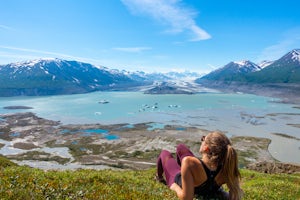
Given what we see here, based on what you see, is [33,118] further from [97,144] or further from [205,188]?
[205,188]

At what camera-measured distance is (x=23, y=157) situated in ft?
245

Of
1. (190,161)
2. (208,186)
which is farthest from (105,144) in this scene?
(190,161)

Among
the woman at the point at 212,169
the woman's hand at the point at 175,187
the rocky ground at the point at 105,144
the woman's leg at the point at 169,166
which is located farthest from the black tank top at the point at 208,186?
the rocky ground at the point at 105,144

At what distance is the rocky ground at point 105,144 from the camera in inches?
2815

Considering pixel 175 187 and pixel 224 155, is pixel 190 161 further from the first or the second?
pixel 175 187

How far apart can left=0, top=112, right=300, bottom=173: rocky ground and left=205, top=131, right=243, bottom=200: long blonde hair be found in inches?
1690

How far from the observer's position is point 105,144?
290ft

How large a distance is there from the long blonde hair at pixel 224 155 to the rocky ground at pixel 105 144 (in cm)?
4292

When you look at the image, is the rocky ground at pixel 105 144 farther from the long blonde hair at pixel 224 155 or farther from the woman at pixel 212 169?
the long blonde hair at pixel 224 155

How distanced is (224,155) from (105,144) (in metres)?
84.1

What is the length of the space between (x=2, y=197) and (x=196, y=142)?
8277 cm

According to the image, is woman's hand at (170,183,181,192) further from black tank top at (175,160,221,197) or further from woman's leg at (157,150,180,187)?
woman's leg at (157,150,180,187)

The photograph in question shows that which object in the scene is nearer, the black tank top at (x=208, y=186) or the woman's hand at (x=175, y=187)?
the black tank top at (x=208, y=186)

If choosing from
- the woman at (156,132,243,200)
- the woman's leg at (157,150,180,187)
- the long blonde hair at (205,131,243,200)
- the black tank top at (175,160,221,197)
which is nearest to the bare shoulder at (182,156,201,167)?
the woman at (156,132,243,200)
